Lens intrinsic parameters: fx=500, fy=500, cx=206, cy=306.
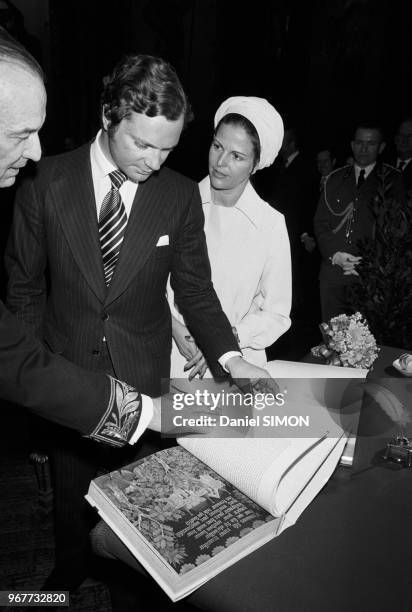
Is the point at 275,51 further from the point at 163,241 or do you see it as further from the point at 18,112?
the point at 18,112

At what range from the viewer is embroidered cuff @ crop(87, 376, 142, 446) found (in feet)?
4.25

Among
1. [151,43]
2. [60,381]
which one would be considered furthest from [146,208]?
[151,43]

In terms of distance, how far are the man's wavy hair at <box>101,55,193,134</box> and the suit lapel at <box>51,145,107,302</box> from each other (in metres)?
0.21

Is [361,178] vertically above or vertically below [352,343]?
above

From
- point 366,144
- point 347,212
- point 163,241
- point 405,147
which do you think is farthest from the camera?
point 405,147

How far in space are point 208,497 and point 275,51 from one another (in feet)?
22.1

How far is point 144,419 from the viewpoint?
4.30 feet

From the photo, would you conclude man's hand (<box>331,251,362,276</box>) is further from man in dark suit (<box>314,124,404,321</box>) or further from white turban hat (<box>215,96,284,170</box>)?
white turban hat (<box>215,96,284,170</box>)

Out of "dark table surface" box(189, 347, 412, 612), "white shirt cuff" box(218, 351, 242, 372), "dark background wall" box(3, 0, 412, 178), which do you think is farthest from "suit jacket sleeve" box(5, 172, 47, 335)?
"dark background wall" box(3, 0, 412, 178)

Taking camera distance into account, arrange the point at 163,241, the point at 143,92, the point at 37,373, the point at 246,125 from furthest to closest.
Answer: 1. the point at 246,125
2. the point at 163,241
3. the point at 143,92
4. the point at 37,373

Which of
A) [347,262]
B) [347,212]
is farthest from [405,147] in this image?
[347,262]

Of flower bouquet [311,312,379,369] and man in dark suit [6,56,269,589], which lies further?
flower bouquet [311,312,379,369]

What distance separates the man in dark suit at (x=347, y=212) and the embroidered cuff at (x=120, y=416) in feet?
8.66

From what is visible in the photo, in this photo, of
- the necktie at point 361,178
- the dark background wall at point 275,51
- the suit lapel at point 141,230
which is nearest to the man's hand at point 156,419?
the suit lapel at point 141,230
